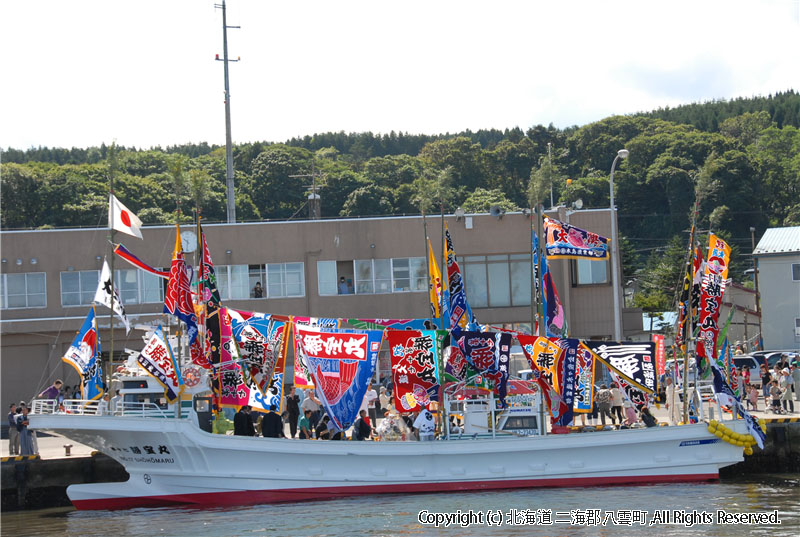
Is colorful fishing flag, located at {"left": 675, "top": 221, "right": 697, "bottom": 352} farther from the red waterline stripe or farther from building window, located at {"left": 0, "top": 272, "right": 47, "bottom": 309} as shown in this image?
building window, located at {"left": 0, "top": 272, "right": 47, "bottom": 309}

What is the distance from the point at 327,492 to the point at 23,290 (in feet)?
77.0

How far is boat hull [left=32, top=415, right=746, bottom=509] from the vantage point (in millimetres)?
25578

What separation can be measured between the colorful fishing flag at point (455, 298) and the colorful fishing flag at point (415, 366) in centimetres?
139

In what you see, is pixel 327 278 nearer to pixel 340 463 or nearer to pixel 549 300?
pixel 549 300

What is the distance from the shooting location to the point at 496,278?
45.6m

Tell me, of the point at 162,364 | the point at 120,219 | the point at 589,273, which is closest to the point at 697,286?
the point at 162,364

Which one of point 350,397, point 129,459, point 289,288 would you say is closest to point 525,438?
point 350,397

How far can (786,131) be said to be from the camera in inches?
4373

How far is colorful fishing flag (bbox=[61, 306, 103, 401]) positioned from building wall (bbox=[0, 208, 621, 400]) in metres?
15.7

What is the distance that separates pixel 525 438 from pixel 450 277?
5.19 meters

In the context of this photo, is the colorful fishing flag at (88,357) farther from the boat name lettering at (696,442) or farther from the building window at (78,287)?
the building window at (78,287)

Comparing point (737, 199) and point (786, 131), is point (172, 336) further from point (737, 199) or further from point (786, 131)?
point (786, 131)

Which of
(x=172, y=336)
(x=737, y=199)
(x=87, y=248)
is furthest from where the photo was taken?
(x=737, y=199)

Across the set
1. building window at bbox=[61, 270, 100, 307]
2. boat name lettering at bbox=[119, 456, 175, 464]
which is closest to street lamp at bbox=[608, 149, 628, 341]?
boat name lettering at bbox=[119, 456, 175, 464]
